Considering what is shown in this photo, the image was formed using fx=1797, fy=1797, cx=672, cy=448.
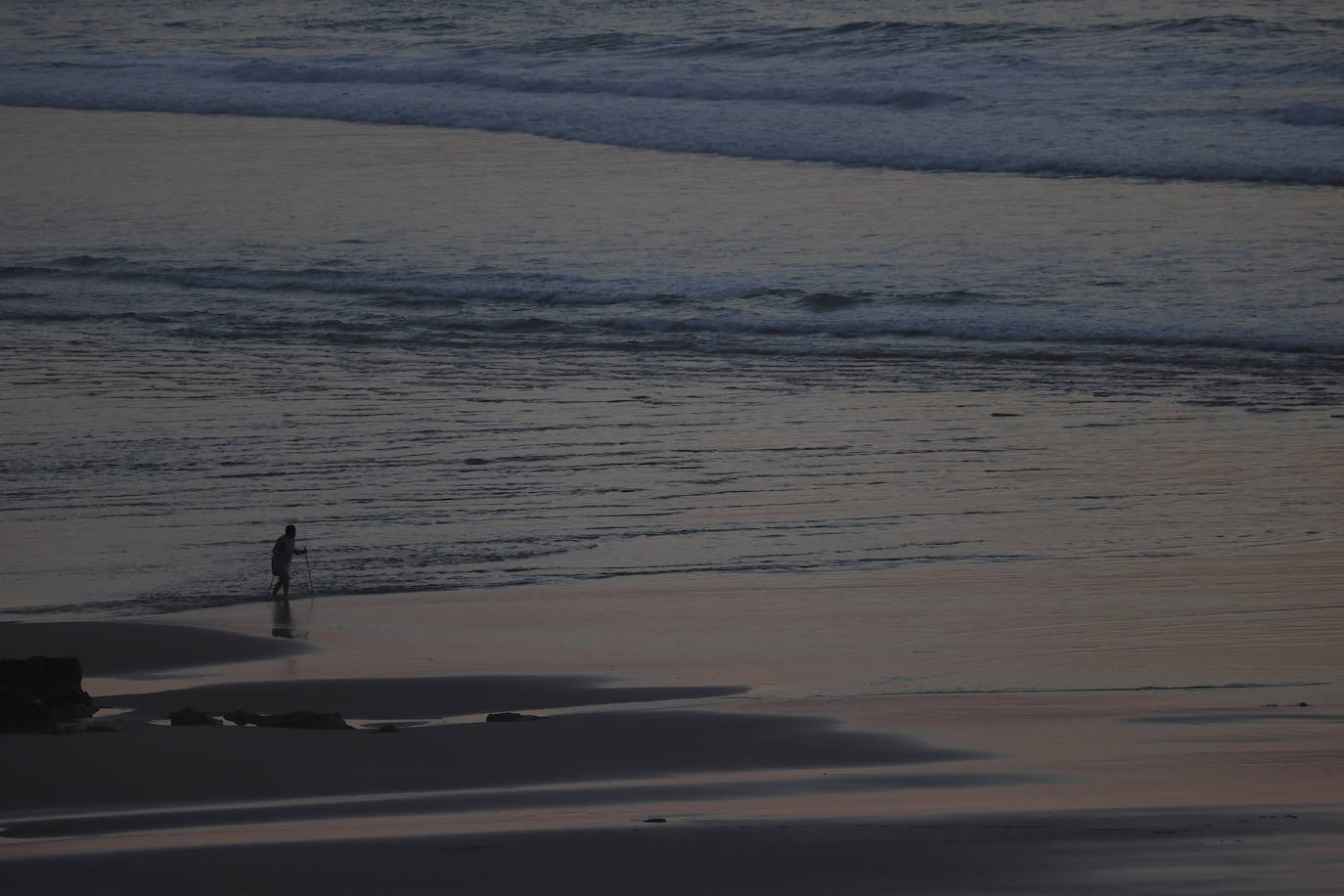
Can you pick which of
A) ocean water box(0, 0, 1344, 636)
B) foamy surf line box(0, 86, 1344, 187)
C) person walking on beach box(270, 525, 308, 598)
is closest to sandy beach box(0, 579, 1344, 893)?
person walking on beach box(270, 525, 308, 598)

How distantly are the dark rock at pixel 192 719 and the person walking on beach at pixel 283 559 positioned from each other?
2.27 meters

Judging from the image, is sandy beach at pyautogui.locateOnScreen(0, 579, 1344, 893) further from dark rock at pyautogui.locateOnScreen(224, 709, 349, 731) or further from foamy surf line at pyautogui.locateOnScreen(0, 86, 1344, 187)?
foamy surf line at pyautogui.locateOnScreen(0, 86, 1344, 187)

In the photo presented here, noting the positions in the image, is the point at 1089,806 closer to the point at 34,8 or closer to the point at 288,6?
the point at 288,6

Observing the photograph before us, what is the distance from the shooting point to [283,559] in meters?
10.1

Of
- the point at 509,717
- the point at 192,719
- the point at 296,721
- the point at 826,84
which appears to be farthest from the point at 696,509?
the point at 826,84

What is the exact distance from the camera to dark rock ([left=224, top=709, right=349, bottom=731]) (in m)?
7.81

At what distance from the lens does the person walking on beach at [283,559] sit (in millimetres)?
10062

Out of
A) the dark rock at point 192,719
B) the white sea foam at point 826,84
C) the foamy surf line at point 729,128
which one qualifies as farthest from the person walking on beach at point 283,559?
the white sea foam at point 826,84

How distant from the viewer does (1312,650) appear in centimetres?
886

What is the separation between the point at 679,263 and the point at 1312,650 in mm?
12281

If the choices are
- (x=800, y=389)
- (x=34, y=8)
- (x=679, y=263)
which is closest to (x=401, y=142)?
(x=679, y=263)

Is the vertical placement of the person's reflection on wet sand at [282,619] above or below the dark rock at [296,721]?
below

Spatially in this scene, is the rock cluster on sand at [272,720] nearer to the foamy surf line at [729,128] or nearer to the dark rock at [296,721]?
the dark rock at [296,721]

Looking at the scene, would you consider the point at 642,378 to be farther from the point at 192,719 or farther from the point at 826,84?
the point at 826,84
